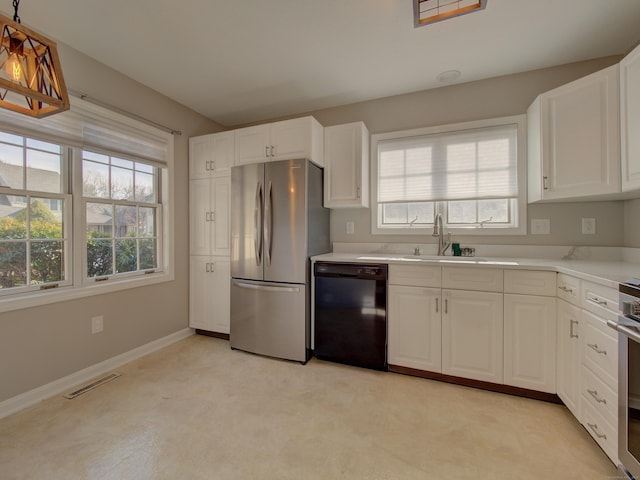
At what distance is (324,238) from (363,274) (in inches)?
28.6

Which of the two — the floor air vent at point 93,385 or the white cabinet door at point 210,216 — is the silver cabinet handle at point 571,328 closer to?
the white cabinet door at point 210,216

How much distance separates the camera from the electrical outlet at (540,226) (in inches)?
97.3

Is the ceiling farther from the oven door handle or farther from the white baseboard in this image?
the white baseboard

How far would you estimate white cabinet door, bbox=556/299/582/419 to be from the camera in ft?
5.68

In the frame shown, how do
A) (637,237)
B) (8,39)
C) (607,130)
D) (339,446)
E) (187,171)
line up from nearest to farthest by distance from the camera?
(8,39) < (339,446) < (607,130) < (637,237) < (187,171)

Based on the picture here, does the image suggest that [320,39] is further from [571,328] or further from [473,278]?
[571,328]

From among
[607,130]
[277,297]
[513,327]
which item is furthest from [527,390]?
[277,297]

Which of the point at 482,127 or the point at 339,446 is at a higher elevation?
the point at 482,127

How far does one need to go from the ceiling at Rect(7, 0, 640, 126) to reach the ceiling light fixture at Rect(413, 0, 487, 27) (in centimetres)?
9

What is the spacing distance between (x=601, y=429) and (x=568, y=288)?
753mm

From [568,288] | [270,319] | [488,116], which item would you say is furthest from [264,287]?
[488,116]

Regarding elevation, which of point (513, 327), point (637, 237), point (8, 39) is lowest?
point (513, 327)

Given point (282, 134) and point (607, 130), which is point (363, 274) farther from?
point (607, 130)

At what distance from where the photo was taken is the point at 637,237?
2127mm
